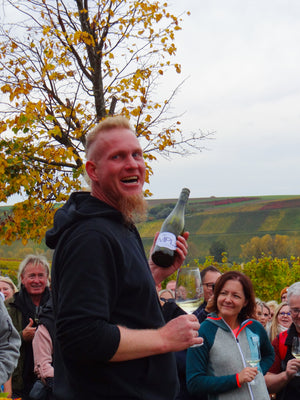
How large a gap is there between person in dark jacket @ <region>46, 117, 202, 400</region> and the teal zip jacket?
224cm

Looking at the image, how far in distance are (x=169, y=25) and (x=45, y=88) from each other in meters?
2.91

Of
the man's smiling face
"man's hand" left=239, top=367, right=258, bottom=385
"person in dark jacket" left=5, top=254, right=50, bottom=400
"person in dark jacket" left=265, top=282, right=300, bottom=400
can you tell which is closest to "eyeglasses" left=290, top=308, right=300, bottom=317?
"person in dark jacket" left=265, top=282, right=300, bottom=400

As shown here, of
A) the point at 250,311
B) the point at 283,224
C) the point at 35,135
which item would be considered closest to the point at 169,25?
the point at 35,135

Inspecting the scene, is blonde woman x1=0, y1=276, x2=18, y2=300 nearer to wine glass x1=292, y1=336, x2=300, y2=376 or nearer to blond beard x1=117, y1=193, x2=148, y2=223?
wine glass x1=292, y1=336, x2=300, y2=376

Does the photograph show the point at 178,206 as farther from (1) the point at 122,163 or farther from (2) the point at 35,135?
(2) the point at 35,135

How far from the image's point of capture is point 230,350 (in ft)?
14.8

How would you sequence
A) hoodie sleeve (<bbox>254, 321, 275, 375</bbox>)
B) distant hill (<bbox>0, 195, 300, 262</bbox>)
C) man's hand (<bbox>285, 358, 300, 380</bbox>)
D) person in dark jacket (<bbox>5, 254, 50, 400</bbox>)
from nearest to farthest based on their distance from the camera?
hoodie sleeve (<bbox>254, 321, 275, 375</bbox>) < man's hand (<bbox>285, 358, 300, 380</bbox>) < person in dark jacket (<bbox>5, 254, 50, 400</bbox>) < distant hill (<bbox>0, 195, 300, 262</bbox>)

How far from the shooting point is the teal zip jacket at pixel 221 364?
4.36 m

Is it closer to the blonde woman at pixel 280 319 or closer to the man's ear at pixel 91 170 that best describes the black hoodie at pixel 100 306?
the man's ear at pixel 91 170

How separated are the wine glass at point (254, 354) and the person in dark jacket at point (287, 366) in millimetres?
709

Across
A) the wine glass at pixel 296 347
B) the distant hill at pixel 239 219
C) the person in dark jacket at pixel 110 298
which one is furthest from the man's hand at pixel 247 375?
the distant hill at pixel 239 219

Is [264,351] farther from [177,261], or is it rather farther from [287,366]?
[177,261]

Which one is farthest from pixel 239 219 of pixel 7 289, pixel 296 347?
pixel 296 347

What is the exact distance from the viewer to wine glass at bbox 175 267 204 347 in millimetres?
2795
